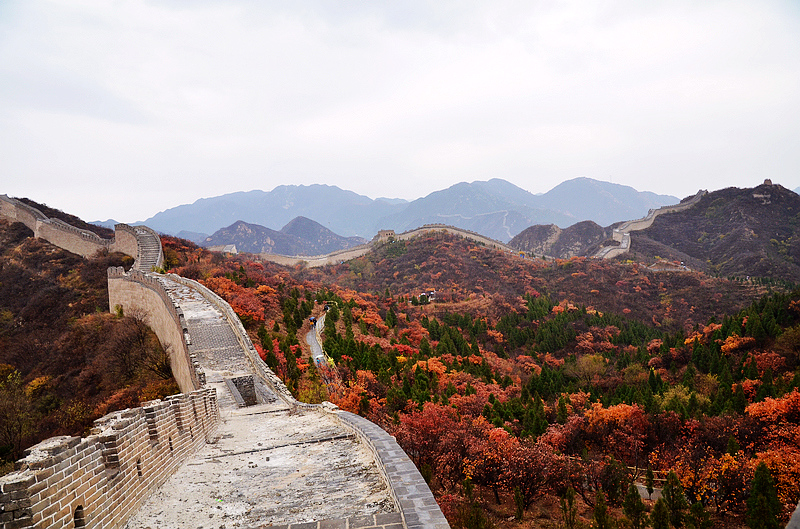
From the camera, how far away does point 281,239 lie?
164m

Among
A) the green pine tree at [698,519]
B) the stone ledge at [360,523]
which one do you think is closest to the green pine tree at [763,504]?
the green pine tree at [698,519]

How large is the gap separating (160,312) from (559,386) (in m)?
19.1

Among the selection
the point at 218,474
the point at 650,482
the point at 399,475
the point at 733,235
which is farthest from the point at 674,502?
the point at 733,235

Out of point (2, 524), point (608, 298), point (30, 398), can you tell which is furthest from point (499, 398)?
Answer: point (608, 298)

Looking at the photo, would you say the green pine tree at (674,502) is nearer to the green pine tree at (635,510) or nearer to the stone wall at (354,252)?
the green pine tree at (635,510)

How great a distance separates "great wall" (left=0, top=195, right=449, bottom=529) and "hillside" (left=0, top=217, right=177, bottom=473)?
8.60m

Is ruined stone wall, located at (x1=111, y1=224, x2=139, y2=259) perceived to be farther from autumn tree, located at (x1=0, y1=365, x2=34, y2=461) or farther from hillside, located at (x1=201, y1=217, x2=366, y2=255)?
hillside, located at (x1=201, y1=217, x2=366, y2=255)

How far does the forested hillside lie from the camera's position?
10.6 m

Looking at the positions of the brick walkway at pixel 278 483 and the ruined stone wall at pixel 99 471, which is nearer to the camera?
the ruined stone wall at pixel 99 471

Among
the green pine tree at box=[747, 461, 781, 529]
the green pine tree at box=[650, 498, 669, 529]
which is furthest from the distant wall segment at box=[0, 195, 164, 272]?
the green pine tree at box=[747, 461, 781, 529]

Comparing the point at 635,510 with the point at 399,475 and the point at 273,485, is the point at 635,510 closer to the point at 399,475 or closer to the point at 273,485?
the point at 399,475

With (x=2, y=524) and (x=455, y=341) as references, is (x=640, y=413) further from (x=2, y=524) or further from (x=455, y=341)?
(x=2, y=524)

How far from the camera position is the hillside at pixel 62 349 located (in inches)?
668

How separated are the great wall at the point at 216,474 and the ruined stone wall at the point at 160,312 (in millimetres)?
3881
